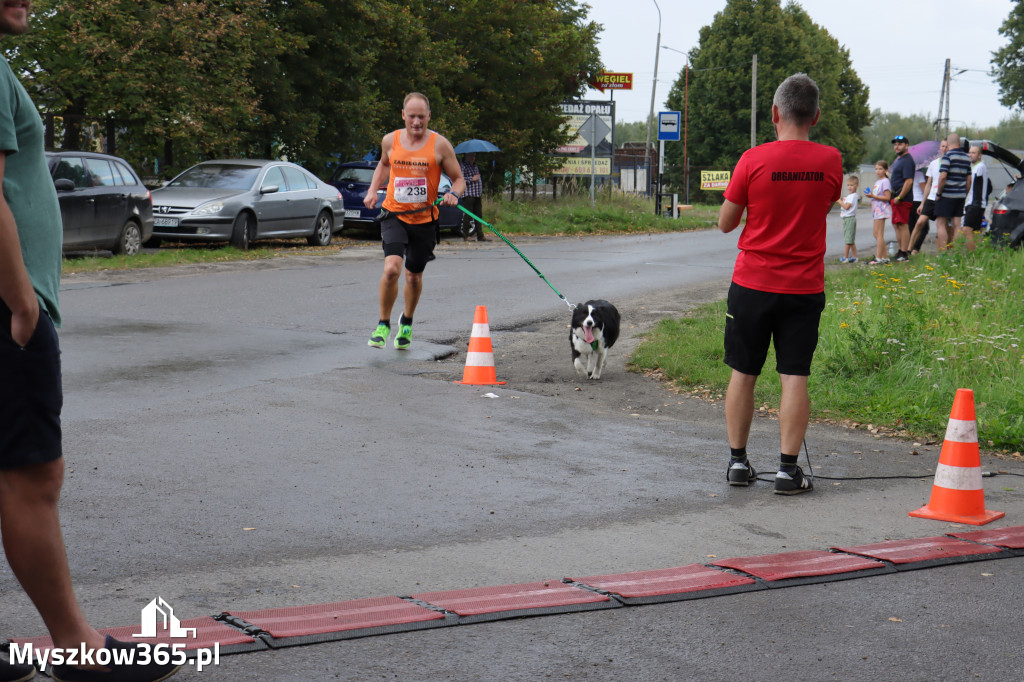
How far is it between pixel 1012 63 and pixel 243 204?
64.2 m

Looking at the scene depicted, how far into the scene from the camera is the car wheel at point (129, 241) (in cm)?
1723

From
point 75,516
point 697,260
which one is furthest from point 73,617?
point 697,260

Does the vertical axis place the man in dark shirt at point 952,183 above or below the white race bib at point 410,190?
above

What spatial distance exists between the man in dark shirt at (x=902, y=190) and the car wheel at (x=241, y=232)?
10.9 metres

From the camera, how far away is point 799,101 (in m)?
5.66

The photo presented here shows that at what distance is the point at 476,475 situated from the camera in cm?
582

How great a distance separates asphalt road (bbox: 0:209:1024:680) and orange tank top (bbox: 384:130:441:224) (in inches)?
49.6

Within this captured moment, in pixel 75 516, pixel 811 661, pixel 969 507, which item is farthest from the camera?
pixel 969 507

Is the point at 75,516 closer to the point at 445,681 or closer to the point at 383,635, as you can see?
the point at 383,635

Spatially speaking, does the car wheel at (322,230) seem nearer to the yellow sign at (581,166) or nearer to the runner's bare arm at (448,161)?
the runner's bare arm at (448,161)

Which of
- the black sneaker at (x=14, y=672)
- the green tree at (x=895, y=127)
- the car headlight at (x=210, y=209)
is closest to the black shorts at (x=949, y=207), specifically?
the car headlight at (x=210, y=209)

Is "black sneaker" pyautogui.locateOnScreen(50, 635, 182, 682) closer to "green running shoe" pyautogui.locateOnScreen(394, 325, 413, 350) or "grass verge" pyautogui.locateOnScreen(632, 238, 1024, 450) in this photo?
"grass verge" pyautogui.locateOnScreen(632, 238, 1024, 450)

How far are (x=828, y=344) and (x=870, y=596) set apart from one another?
17.3 feet

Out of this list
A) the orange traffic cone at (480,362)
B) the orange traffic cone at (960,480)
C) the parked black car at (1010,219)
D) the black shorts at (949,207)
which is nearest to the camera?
the orange traffic cone at (960,480)
